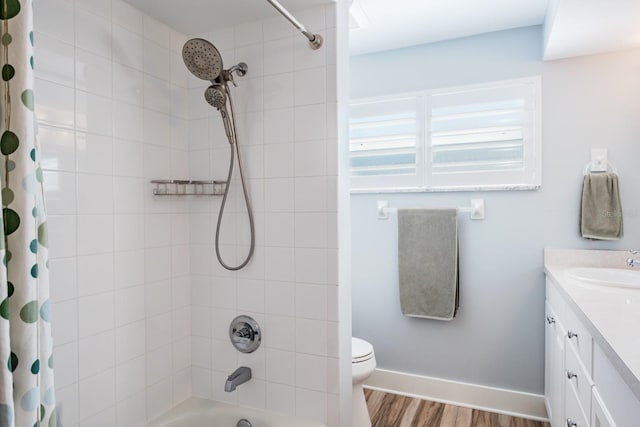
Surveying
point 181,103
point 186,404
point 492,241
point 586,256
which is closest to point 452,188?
point 492,241

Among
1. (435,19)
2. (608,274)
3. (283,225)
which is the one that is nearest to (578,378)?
(608,274)

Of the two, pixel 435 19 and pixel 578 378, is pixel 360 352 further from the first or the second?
pixel 435 19

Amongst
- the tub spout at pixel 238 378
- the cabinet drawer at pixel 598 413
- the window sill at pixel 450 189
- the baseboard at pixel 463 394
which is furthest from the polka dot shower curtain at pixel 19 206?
the baseboard at pixel 463 394

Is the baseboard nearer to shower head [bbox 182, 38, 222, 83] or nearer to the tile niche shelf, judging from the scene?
the tile niche shelf

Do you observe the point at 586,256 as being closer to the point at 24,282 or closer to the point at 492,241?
the point at 492,241

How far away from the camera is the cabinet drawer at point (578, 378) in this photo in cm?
127

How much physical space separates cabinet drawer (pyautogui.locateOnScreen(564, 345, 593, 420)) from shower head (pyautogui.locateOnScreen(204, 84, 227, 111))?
1.62 m

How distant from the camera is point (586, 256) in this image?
2.18 metres

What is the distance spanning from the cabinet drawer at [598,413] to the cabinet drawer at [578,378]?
5 centimetres

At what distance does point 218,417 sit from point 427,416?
1.34 meters

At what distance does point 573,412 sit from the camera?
1.49 metres

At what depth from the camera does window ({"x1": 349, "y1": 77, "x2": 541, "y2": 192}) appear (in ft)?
7.59

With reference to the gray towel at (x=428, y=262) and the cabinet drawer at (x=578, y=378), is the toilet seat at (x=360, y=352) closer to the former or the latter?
the gray towel at (x=428, y=262)

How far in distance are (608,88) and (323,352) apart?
211 centimetres
